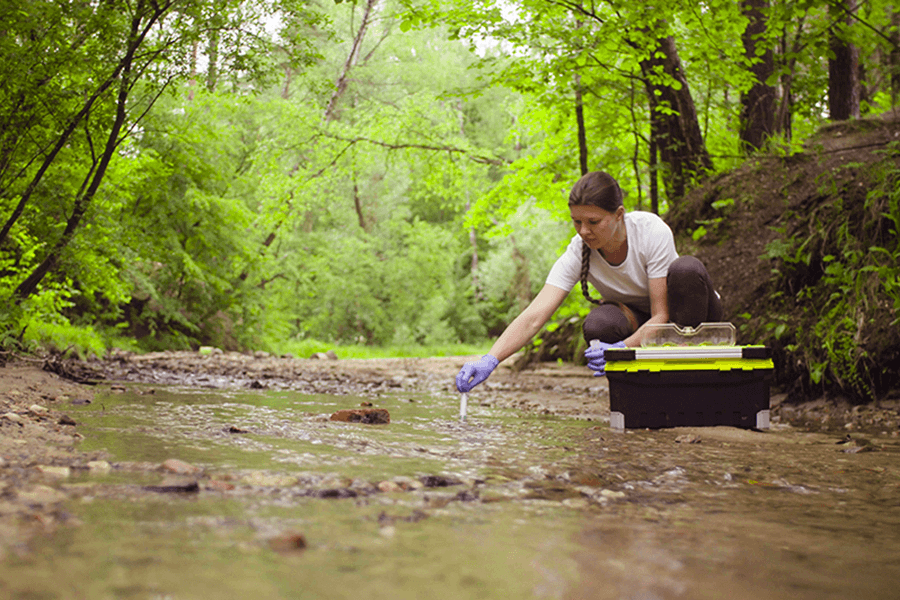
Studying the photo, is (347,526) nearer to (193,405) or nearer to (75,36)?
(193,405)

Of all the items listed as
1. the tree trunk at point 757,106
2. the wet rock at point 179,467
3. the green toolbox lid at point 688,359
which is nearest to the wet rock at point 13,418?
the wet rock at point 179,467

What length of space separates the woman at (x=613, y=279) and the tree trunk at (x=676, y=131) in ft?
13.1

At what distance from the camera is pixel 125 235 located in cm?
610

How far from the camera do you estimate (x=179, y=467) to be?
1975mm

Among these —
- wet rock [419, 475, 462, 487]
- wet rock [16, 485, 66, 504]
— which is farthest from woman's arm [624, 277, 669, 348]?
wet rock [16, 485, 66, 504]

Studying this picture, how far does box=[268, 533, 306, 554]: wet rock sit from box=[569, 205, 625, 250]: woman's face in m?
2.77

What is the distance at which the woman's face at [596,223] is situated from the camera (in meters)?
3.80

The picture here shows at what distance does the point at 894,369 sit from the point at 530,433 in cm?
267

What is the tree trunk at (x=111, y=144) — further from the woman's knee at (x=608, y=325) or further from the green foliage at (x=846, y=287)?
the green foliage at (x=846, y=287)

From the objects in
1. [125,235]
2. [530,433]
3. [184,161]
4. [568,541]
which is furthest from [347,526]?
[184,161]

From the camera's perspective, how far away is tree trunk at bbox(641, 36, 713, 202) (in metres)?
7.68

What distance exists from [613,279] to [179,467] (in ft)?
9.88

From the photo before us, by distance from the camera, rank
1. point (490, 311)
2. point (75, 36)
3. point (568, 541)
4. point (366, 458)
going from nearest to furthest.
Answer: point (568, 541) < point (366, 458) < point (75, 36) < point (490, 311)

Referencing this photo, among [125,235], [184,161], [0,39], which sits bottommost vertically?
[125,235]
